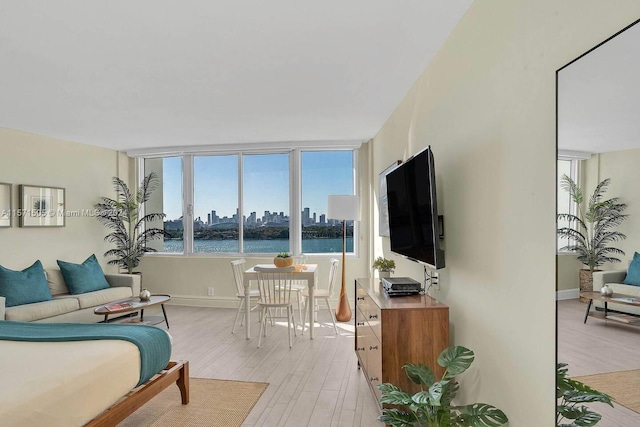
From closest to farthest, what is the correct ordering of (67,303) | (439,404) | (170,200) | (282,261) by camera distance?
(439,404)
(67,303)
(282,261)
(170,200)

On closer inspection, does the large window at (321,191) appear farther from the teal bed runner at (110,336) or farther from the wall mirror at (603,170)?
the wall mirror at (603,170)

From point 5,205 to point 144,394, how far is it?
3777 mm

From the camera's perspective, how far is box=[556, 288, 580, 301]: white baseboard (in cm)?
136

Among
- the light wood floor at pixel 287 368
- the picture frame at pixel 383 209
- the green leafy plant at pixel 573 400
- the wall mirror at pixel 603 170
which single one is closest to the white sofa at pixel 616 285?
the wall mirror at pixel 603 170

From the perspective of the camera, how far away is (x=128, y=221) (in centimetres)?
619

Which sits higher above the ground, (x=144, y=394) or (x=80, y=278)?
(x=80, y=278)

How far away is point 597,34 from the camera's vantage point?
4.17 feet

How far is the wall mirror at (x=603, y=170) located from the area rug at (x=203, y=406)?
213 cm

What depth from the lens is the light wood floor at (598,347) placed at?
1089mm

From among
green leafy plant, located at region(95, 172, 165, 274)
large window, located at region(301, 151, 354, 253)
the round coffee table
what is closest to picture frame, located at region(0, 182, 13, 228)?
green leafy plant, located at region(95, 172, 165, 274)

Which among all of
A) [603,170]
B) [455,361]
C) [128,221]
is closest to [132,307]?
[128,221]

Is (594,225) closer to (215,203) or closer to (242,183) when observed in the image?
(242,183)

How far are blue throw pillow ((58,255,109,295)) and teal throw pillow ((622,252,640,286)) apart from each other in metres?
5.51

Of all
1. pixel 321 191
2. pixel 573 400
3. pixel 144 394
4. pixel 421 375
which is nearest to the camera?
pixel 573 400
